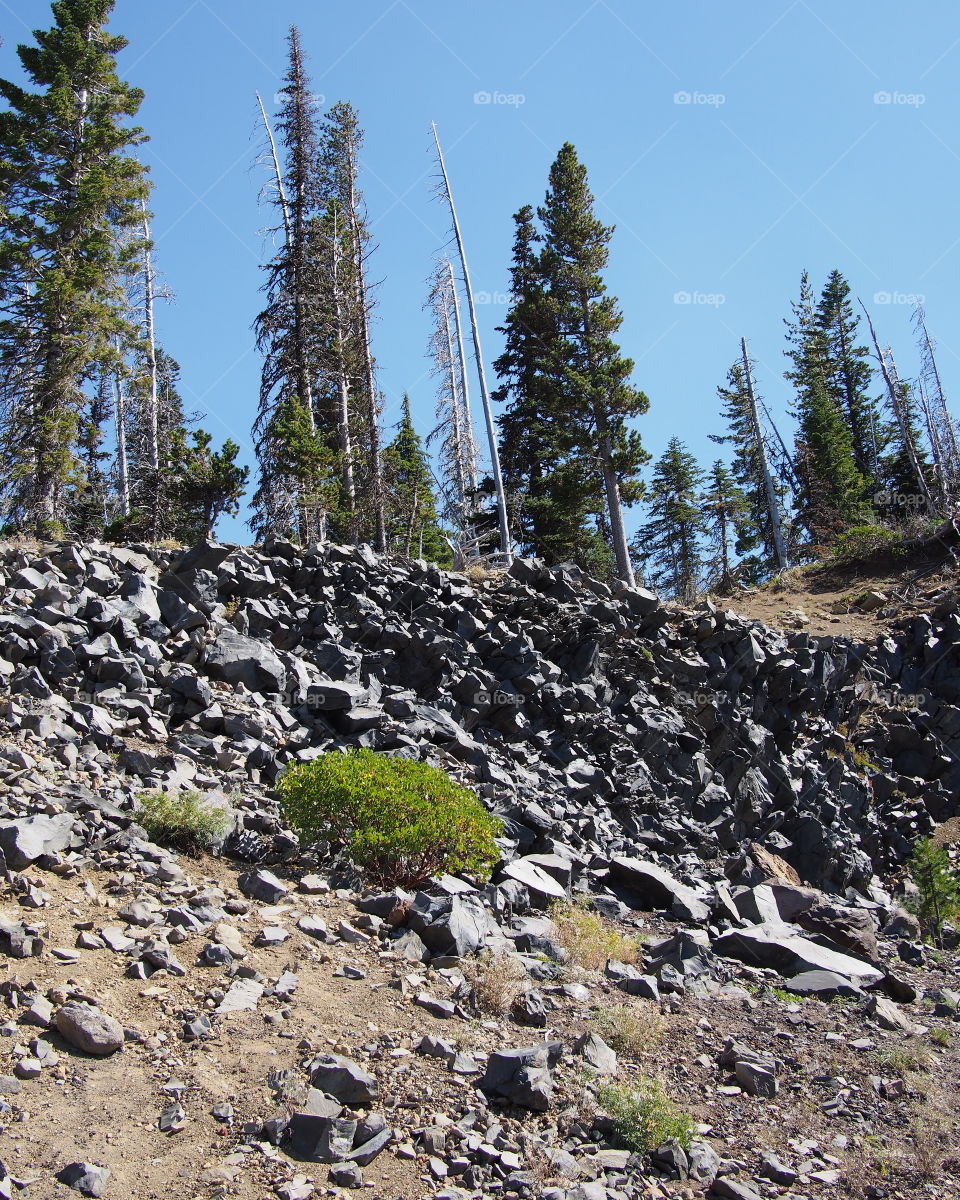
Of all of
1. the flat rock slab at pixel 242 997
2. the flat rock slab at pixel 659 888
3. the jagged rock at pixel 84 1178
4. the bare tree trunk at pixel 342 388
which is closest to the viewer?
the jagged rock at pixel 84 1178

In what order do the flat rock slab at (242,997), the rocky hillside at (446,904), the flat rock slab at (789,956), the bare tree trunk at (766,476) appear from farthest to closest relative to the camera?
the bare tree trunk at (766,476) → the flat rock slab at (789,956) → the flat rock slab at (242,997) → the rocky hillside at (446,904)

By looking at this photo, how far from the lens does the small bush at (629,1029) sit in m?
7.41

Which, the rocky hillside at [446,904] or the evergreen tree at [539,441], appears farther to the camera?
the evergreen tree at [539,441]

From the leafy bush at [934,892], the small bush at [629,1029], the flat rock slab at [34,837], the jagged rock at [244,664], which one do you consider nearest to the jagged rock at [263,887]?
the flat rock slab at [34,837]

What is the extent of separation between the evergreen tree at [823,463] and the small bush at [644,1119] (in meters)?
33.0

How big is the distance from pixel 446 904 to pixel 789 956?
4531 mm

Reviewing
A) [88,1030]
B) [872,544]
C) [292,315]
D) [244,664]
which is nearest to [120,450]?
[292,315]

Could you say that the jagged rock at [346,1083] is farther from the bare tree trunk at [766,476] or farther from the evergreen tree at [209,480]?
the bare tree trunk at [766,476]

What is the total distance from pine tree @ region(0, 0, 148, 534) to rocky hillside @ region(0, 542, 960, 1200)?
27.3 feet

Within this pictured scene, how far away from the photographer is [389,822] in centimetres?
984

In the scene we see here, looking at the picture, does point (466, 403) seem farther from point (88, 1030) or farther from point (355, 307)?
point (88, 1030)

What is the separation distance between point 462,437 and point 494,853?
2360 cm
